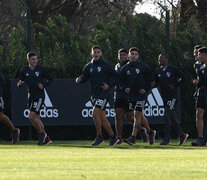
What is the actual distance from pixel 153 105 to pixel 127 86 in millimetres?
3826

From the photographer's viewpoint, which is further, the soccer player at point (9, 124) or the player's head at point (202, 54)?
the soccer player at point (9, 124)

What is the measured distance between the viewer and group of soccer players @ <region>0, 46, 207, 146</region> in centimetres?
1414

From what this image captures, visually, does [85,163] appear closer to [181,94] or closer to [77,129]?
[77,129]

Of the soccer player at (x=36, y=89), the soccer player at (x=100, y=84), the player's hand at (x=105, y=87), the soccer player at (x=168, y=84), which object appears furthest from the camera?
the soccer player at (x=36, y=89)

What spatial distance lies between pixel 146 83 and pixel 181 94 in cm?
466

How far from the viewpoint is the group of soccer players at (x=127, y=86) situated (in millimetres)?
14141

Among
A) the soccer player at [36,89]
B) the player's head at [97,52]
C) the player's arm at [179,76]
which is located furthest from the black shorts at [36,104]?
the player's arm at [179,76]

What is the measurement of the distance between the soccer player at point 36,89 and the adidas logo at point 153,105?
4062 mm

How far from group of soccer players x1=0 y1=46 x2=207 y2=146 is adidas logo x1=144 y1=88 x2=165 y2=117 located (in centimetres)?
287

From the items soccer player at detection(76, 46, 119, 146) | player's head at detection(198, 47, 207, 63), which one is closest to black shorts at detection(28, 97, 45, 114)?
soccer player at detection(76, 46, 119, 146)

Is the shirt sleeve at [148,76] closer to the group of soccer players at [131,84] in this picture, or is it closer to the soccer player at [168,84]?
the group of soccer players at [131,84]

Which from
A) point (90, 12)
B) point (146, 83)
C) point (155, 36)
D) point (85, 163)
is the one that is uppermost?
point (90, 12)

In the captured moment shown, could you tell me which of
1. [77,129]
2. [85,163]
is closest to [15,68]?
[77,129]

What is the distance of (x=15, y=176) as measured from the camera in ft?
23.2
